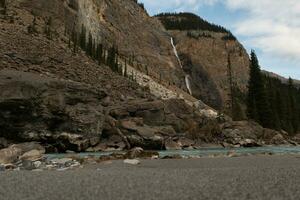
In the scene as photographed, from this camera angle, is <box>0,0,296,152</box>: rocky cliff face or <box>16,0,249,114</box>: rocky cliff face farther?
<box>16,0,249,114</box>: rocky cliff face

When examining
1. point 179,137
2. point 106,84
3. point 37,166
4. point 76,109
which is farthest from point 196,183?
point 106,84

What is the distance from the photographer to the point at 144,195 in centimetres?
1352

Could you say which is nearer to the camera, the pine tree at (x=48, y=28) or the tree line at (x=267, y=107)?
the pine tree at (x=48, y=28)

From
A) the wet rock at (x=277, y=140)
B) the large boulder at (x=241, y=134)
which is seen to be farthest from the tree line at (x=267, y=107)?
the wet rock at (x=277, y=140)

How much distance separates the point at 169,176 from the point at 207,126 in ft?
203

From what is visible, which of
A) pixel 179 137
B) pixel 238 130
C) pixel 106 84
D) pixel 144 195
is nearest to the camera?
pixel 144 195

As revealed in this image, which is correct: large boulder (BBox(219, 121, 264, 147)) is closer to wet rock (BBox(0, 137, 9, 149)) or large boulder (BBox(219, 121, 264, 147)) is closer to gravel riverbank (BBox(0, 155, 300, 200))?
wet rock (BBox(0, 137, 9, 149))

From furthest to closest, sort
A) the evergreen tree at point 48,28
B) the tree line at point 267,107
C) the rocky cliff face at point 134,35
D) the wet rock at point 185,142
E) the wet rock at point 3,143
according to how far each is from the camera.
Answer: the rocky cliff face at point 134,35 < the tree line at point 267,107 < the evergreen tree at point 48,28 < the wet rock at point 185,142 < the wet rock at point 3,143

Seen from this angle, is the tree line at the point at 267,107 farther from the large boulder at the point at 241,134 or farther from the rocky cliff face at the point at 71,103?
the large boulder at the point at 241,134

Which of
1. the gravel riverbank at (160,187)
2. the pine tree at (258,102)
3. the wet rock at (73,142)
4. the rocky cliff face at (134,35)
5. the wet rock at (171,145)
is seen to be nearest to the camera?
the gravel riverbank at (160,187)

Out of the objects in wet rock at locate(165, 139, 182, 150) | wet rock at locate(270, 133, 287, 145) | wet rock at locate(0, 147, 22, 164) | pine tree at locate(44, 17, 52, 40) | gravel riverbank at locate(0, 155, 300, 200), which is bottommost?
gravel riverbank at locate(0, 155, 300, 200)

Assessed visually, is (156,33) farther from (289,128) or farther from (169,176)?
(169,176)

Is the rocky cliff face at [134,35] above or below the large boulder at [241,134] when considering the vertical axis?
above

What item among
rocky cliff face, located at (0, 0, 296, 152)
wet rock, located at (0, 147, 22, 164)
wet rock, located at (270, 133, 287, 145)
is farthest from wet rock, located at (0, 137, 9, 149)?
wet rock, located at (270, 133, 287, 145)
